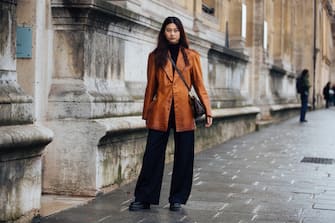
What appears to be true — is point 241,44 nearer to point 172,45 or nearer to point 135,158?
point 135,158

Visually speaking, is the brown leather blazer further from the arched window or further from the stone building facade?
the arched window

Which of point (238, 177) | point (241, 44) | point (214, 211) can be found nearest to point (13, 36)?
point (214, 211)

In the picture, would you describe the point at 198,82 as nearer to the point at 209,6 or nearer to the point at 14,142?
the point at 14,142

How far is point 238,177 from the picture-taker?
8.67 m

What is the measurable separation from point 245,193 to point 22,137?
309 centimetres

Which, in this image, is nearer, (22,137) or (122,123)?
(22,137)

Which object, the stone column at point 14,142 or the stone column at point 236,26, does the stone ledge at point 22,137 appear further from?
the stone column at point 236,26

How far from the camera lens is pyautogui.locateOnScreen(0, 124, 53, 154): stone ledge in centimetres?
496

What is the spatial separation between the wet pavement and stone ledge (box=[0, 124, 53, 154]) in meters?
0.76

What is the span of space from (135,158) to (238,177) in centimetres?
147

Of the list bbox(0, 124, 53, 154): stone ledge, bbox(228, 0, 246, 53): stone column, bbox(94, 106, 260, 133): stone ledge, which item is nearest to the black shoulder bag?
bbox(94, 106, 260, 133): stone ledge

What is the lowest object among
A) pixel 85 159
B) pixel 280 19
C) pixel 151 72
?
pixel 85 159

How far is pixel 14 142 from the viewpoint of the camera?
198 inches

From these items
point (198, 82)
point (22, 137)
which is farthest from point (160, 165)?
point (22, 137)
